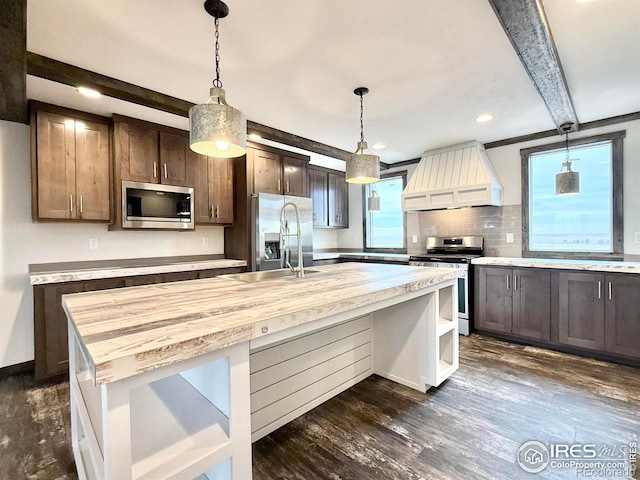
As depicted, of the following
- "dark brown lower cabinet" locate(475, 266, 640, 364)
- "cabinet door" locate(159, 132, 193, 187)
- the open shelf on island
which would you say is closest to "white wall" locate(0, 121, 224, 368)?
"cabinet door" locate(159, 132, 193, 187)

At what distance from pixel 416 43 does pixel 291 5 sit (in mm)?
856

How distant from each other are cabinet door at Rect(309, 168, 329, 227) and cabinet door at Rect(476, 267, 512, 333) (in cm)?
253

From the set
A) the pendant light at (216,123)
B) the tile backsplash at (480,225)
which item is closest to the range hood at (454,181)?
the tile backsplash at (480,225)

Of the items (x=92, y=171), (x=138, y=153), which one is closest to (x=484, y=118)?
(x=138, y=153)

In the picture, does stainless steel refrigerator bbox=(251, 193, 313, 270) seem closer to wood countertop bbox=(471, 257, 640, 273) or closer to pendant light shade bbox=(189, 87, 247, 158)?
pendant light shade bbox=(189, 87, 247, 158)

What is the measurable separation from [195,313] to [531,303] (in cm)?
353

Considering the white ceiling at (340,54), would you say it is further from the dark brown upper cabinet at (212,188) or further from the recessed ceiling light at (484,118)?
the dark brown upper cabinet at (212,188)

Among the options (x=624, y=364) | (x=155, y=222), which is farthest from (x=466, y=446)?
(x=155, y=222)

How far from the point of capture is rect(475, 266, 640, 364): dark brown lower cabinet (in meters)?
2.82

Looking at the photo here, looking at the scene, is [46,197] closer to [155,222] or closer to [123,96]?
[155,222]

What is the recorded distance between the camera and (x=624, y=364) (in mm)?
2869

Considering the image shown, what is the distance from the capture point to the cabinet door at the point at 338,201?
18.1 ft

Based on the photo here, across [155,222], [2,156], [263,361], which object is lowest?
[263,361]

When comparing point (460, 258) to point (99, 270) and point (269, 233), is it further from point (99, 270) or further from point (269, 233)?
point (99, 270)
